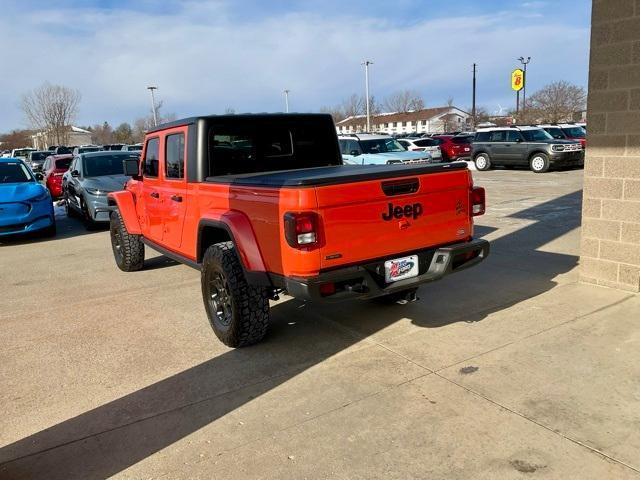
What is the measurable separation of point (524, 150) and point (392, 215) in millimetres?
18169

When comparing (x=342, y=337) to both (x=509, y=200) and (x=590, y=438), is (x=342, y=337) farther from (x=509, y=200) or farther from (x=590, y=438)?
(x=509, y=200)

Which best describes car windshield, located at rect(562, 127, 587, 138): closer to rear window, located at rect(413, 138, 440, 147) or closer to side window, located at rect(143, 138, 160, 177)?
rear window, located at rect(413, 138, 440, 147)

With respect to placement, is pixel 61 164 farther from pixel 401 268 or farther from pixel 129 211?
pixel 401 268

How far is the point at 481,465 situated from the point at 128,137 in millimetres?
79510

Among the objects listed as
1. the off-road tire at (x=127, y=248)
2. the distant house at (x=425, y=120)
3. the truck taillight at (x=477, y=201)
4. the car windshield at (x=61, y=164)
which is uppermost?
the distant house at (x=425, y=120)

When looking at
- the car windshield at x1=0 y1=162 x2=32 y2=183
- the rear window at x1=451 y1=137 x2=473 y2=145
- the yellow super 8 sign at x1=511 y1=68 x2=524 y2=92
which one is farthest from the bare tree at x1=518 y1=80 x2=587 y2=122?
the car windshield at x1=0 y1=162 x2=32 y2=183

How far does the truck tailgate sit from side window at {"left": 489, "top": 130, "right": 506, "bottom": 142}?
18.2 meters

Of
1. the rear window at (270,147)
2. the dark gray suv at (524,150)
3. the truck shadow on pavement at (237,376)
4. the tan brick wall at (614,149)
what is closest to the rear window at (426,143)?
the dark gray suv at (524,150)

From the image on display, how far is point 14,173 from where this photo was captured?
11008 millimetres

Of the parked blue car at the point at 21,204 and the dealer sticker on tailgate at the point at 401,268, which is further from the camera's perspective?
the parked blue car at the point at 21,204

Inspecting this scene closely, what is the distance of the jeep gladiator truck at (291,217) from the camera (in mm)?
3707

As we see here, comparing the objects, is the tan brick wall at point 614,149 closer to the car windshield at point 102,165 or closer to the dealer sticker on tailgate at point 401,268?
the dealer sticker on tailgate at point 401,268

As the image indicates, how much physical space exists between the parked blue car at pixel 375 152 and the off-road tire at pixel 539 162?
469cm

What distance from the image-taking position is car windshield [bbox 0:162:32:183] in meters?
10.8
